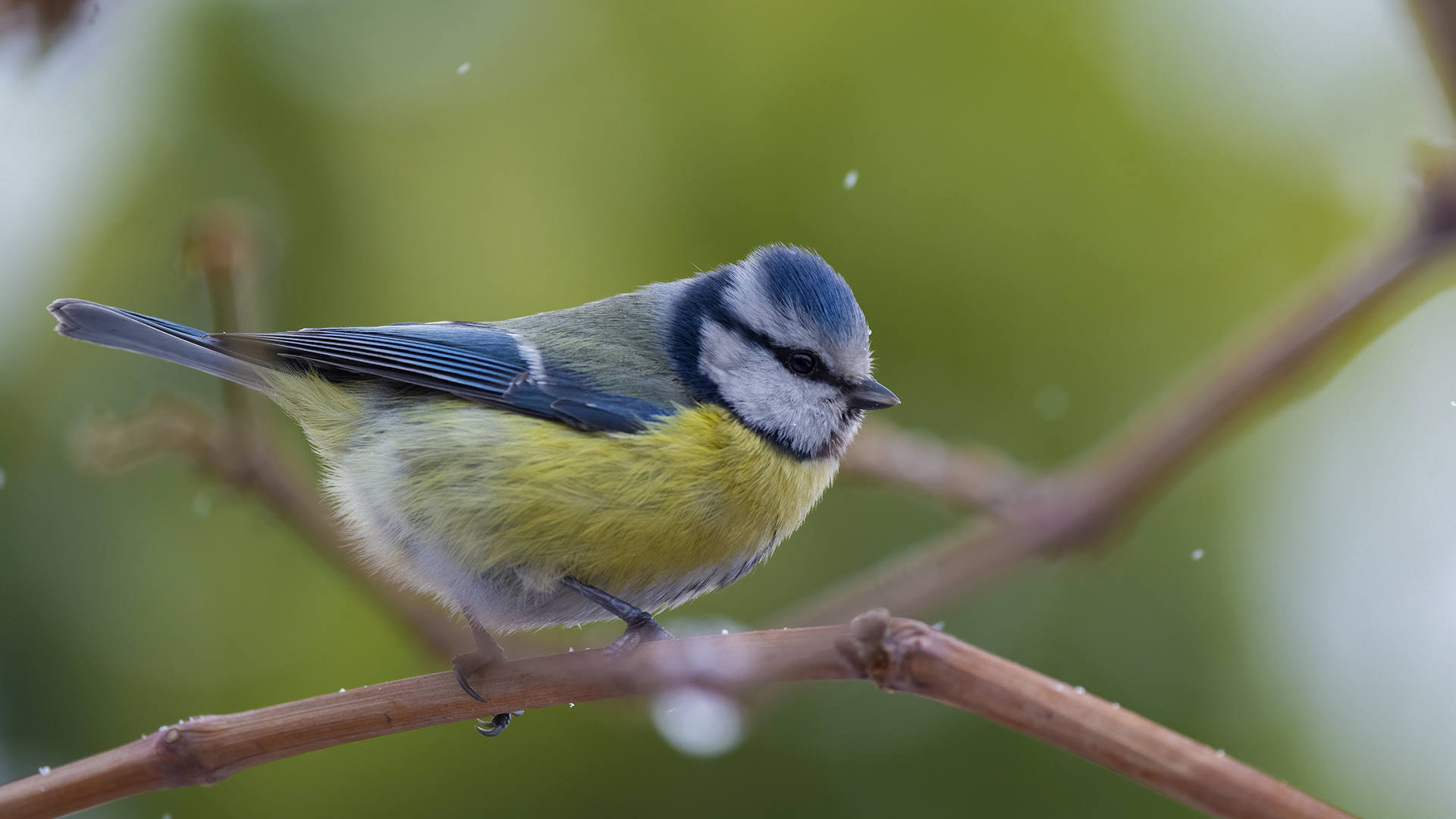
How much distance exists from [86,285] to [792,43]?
57.5 inches

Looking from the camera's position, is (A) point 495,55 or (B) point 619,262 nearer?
(B) point 619,262

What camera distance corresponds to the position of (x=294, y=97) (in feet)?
7.81

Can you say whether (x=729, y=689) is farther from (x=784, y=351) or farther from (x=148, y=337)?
(x=148, y=337)

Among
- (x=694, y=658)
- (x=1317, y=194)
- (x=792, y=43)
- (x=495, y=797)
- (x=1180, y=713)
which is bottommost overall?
(x=495, y=797)

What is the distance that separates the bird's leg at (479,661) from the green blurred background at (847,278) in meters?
0.51

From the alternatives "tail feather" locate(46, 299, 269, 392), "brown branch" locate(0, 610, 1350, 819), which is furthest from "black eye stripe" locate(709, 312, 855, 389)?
"tail feather" locate(46, 299, 269, 392)

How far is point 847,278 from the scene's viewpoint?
6.16ft

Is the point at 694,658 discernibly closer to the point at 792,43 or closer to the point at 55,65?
the point at 55,65

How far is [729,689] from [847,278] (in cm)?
114

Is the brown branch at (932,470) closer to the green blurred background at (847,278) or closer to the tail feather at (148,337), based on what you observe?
the green blurred background at (847,278)

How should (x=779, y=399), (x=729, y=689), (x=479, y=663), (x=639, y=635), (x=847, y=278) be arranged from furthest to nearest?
(x=847, y=278) < (x=779, y=399) < (x=639, y=635) < (x=479, y=663) < (x=729, y=689)

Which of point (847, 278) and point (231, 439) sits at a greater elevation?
point (847, 278)

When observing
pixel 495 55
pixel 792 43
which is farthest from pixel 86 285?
pixel 792 43

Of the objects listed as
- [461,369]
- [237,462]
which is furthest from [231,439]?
[461,369]
